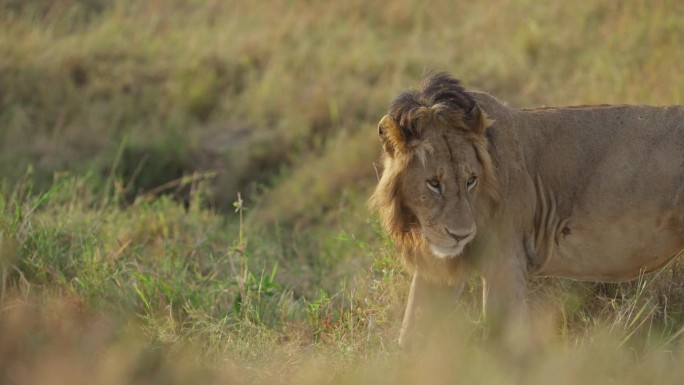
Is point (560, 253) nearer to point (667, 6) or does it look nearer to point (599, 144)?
point (599, 144)

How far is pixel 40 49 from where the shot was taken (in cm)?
1063

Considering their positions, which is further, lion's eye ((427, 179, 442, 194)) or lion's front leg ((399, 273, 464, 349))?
lion's front leg ((399, 273, 464, 349))

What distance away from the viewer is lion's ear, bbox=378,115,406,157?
4.43 m

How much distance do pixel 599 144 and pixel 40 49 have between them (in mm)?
7340

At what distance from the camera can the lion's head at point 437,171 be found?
4.33m

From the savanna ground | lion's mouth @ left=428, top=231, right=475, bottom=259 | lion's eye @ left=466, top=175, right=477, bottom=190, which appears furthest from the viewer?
lion's eye @ left=466, top=175, right=477, bottom=190

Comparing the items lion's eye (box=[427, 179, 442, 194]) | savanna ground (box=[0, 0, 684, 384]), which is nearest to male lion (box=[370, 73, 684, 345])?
lion's eye (box=[427, 179, 442, 194])

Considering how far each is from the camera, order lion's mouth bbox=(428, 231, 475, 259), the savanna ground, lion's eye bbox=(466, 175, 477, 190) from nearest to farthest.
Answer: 1. the savanna ground
2. lion's mouth bbox=(428, 231, 475, 259)
3. lion's eye bbox=(466, 175, 477, 190)

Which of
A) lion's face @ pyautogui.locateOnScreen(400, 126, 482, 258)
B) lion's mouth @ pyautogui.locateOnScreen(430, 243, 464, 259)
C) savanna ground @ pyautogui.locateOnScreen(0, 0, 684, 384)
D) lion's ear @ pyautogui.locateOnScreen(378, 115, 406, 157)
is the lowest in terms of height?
savanna ground @ pyautogui.locateOnScreen(0, 0, 684, 384)

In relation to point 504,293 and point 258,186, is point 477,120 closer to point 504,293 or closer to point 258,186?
point 504,293

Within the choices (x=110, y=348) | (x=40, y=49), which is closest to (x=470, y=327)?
(x=110, y=348)

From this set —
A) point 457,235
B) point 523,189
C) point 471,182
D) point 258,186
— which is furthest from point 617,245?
point 258,186

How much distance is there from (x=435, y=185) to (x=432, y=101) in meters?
0.38

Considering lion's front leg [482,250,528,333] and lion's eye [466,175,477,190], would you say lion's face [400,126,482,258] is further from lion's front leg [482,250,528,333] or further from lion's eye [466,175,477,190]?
lion's front leg [482,250,528,333]
